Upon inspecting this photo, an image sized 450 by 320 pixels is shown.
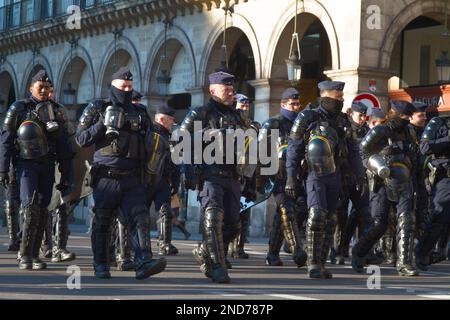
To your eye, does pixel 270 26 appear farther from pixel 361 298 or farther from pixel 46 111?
pixel 361 298

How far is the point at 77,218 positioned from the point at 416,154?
20894mm

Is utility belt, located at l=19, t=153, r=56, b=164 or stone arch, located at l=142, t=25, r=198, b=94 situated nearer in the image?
utility belt, located at l=19, t=153, r=56, b=164

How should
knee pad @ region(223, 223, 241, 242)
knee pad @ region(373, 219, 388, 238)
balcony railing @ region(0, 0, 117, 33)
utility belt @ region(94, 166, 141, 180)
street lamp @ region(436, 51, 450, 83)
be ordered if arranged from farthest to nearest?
balcony railing @ region(0, 0, 117, 33)
street lamp @ region(436, 51, 450, 83)
knee pad @ region(373, 219, 388, 238)
knee pad @ region(223, 223, 241, 242)
utility belt @ region(94, 166, 141, 180)

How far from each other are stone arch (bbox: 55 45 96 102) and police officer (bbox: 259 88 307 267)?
19.3 meters

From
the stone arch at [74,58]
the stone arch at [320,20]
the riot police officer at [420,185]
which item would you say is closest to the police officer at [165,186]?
the riot police officer at [420,185]

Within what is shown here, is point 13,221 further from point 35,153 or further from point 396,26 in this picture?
point 396,26

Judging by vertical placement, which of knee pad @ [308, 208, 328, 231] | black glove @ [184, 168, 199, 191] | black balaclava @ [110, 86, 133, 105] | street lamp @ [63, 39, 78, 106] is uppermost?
street lamp @ [63, 39, 78, 106]

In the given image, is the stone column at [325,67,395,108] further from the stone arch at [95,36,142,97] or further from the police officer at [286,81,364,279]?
the police officer at [286,81,364,279]

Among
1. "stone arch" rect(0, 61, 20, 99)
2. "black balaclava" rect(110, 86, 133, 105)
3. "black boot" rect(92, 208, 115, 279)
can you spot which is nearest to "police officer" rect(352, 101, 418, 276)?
"black balaclava" rect(110, 86, 133, 105)

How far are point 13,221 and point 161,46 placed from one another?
14.1 metres

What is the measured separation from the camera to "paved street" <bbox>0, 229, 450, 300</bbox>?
9.49 metres

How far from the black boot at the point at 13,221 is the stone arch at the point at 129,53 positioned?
14.5 meters

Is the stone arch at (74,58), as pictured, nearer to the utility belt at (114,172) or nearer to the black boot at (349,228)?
the black boot at (349,228)

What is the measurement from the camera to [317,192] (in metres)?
11.5
